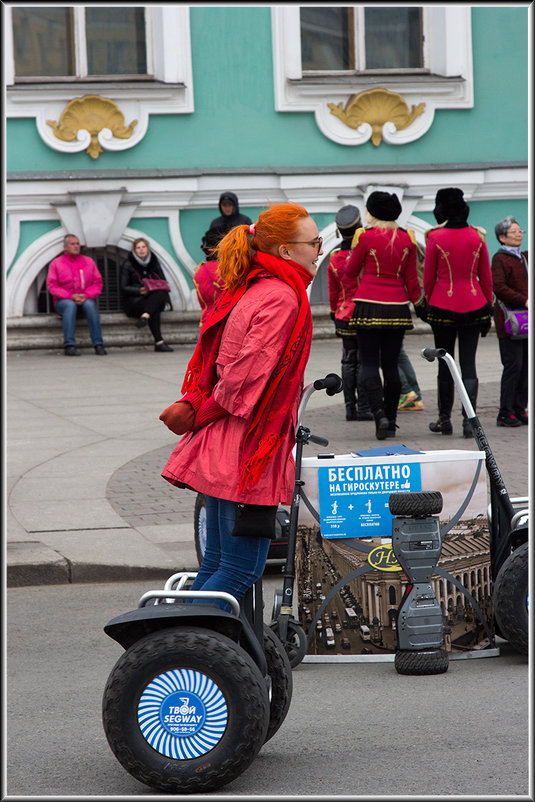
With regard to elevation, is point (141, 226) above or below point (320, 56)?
below

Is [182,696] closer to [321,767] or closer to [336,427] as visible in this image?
[321,767]

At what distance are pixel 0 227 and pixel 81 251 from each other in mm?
11382

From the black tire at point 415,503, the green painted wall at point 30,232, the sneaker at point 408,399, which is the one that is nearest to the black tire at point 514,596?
the black tire at point 415,503

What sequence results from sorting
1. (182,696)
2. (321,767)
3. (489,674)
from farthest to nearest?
(489,674)
(321,767)
(182,696)

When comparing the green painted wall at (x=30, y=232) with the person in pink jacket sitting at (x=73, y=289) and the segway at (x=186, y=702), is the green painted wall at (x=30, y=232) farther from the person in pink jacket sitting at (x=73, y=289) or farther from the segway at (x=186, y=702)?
the segway at (x=186, y=702)

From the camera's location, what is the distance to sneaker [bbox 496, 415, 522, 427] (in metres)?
10.8

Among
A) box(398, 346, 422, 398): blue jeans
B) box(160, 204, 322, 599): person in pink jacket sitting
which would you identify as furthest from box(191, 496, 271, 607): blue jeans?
box(398, 346, 422, 398): blue jeans

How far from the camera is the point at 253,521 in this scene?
3.71 m

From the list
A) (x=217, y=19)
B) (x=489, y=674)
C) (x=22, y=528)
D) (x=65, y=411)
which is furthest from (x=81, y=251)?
(x=489, y=674)

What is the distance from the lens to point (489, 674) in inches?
195

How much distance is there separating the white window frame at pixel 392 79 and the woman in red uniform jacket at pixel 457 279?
8.51m

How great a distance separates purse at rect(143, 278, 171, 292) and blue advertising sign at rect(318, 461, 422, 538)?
12327 mm

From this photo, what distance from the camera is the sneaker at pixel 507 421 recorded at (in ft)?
35.5

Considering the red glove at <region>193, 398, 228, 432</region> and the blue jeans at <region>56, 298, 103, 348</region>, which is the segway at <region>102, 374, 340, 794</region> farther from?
the blue jeans at <region>56, 298, 103, 348</region>
